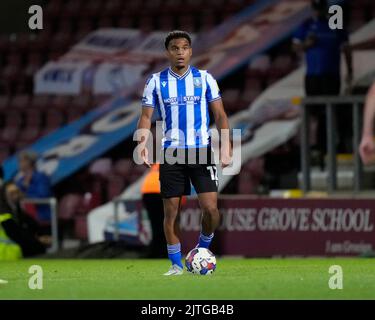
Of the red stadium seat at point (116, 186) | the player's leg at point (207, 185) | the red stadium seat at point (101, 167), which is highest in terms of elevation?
the player's leg at point (207, 185)

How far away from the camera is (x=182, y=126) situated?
8438 mm

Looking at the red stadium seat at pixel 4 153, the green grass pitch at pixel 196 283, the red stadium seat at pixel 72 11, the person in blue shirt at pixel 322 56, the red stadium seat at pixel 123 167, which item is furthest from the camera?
the red stadium seat at pixel 72 11

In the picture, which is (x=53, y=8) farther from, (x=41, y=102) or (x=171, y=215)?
(x=171, y=215)

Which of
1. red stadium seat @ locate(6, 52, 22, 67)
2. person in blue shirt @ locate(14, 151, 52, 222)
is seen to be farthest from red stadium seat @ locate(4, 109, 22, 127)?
person in blue shirt @ locate(14, 151, 52, 222)

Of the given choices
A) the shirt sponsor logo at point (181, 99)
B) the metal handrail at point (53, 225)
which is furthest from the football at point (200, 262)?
the metal handrail at point (53, 225)

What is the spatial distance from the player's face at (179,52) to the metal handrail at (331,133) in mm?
4532

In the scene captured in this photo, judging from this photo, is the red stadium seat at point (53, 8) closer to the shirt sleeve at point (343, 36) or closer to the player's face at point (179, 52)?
the shirt sleeve at point (343, 36)

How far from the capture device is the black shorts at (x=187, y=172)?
8.48 meters

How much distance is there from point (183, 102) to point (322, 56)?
213 inches

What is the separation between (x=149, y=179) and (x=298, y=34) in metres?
2.68

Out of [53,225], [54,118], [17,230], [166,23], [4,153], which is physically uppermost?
[166,23]

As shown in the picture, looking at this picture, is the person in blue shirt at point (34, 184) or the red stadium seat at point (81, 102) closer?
the person in blue shirt at point (34, 184)

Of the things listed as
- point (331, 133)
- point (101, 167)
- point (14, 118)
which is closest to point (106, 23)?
point (14, 118)

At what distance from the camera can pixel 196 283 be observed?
7754 millimetres
